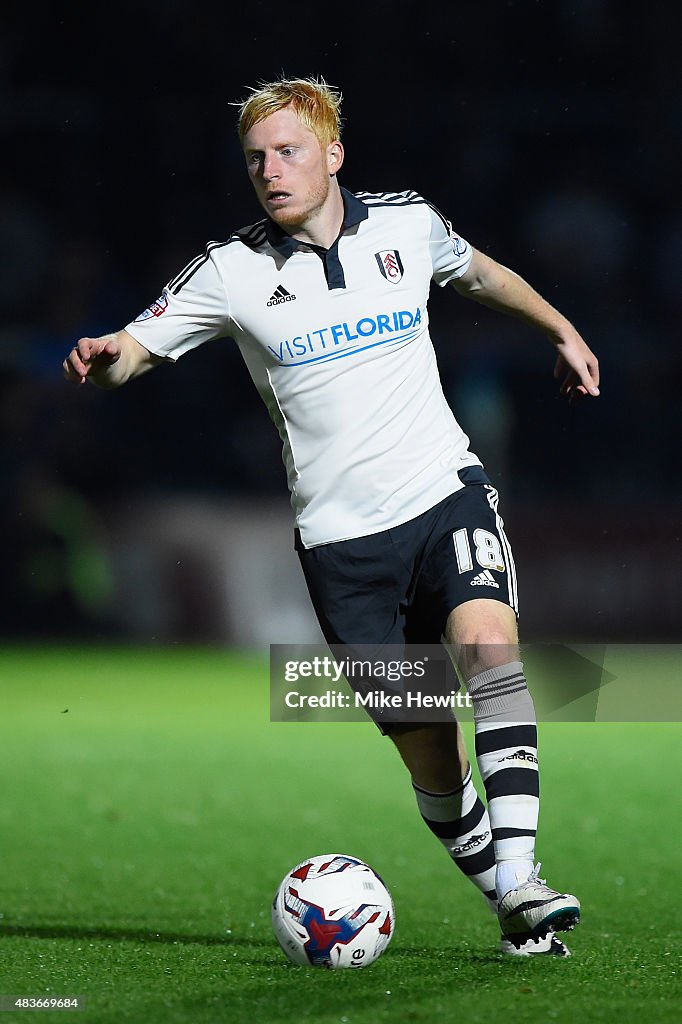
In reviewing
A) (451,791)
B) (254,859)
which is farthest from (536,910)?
(254,859)

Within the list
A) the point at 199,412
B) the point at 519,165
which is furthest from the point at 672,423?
the point at 199,412

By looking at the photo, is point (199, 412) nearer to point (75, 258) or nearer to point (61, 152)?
point (75, 258)

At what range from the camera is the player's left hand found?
12.7 feet

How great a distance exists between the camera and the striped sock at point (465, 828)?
371cm

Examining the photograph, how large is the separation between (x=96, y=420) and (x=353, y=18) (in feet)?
15.2

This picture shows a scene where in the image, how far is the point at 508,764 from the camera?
10.6ft

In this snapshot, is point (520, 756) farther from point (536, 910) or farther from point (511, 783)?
point (536, 910)

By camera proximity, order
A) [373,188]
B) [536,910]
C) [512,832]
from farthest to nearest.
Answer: [373,188]
[512,832]
[536,910]

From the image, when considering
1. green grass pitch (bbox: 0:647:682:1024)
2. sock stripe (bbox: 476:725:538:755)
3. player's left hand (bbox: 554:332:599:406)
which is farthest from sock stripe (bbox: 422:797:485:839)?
player's left hand (bbox: 554:332:599:406)

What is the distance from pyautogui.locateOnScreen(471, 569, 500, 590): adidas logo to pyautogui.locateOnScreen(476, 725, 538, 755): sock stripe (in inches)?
13.1

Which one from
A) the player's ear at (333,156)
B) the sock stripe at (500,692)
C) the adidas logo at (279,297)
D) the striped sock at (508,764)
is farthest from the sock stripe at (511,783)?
the player's ear at (333,156)

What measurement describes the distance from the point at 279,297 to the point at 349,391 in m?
0.29

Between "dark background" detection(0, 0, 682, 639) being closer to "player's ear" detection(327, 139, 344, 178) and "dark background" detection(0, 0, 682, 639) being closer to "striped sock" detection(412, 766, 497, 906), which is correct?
"striped sock" detection(412, 766, 497, 906)

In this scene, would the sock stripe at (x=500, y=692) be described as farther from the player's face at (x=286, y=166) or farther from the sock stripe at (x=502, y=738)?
the player's face at (x=286, y=166)
